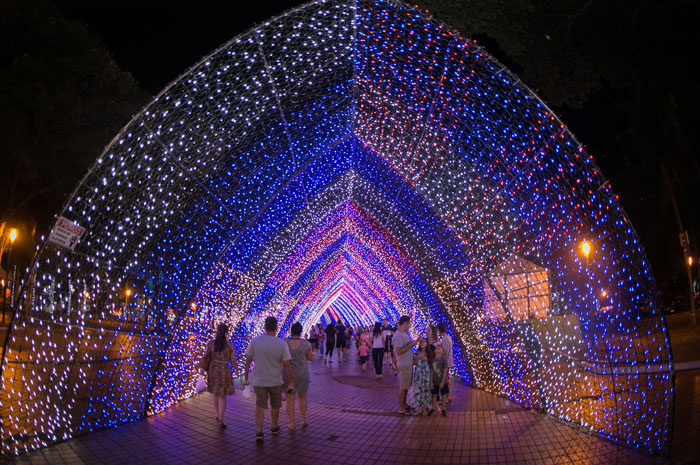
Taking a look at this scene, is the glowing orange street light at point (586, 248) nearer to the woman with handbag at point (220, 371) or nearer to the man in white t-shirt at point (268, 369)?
the man in white t-shirt at point (268, 369)

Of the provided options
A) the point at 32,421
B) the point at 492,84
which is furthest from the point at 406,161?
the point at 32,421

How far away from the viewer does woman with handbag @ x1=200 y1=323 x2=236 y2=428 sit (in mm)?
7102

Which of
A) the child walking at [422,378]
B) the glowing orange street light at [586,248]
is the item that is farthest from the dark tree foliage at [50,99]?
the glowing orange street light at [586,248]

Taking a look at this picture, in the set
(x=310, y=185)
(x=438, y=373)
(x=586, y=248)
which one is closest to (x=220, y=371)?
(x=438, y=373)

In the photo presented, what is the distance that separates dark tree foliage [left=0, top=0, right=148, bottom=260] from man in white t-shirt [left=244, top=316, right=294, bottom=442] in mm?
11845

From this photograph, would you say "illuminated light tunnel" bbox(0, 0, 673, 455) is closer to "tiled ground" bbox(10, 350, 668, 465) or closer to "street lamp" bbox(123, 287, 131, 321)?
"street lamp" bbox(123, 287, 131, 321)

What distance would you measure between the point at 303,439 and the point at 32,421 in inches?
118

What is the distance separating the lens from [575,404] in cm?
720

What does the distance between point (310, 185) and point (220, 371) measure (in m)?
5.59

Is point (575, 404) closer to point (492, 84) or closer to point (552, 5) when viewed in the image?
point (492, 84)

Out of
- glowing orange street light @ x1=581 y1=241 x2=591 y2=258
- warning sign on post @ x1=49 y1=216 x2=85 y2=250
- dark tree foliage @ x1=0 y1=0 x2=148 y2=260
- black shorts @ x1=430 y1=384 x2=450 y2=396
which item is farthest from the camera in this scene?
dark tree foliage @ x1=0 y1=0 x2=148 y2=260

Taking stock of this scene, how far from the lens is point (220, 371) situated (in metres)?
7.14

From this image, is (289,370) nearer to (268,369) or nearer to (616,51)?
(268,369)

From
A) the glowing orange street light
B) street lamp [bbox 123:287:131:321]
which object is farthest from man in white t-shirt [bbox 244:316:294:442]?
the glowing orange street light
